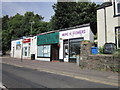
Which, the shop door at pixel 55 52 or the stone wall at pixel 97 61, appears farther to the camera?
the shop door at pixel 55 52

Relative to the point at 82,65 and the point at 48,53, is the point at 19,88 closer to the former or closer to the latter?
the point at 82,65

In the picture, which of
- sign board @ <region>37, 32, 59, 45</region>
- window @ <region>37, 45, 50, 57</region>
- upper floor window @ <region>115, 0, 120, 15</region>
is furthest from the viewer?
window @ <region>37, 45, 50, 57</region>

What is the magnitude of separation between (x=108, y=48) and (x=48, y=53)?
11.0 meters

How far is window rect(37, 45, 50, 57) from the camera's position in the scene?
21.5 m

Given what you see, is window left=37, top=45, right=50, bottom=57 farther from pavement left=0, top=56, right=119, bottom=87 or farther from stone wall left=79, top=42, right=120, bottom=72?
stone wall left=79, top=42, right=120, bottom=72

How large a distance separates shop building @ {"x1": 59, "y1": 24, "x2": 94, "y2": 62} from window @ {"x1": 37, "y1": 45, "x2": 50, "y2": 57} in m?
3.10

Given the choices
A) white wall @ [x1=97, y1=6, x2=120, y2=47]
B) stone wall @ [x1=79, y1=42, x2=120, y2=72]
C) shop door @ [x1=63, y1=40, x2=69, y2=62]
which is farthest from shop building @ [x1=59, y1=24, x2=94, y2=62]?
stone wall @ [x1=79, y1=42, x2=120, y2=72]

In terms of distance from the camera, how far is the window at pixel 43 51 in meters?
21.5

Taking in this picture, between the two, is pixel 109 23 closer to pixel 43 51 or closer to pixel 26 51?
pixel 43 51

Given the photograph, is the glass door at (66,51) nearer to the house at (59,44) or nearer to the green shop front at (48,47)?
the house at (59,44)

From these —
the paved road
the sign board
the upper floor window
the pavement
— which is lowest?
the paved road

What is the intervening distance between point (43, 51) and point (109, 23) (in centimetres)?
1166

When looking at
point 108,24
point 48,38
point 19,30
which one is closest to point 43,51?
point 48,38

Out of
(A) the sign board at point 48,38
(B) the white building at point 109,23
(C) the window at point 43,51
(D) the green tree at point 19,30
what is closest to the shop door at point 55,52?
(A) the sign board at point 48,38
